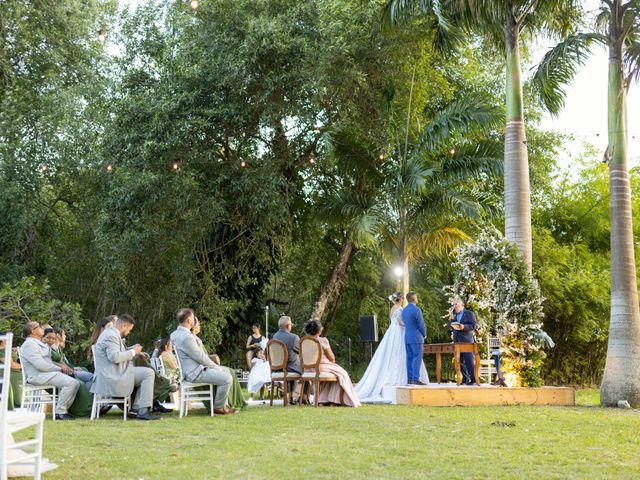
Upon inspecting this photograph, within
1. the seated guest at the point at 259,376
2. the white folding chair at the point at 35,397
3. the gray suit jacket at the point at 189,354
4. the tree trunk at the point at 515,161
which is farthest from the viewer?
the tree trunk at the point at 515,161

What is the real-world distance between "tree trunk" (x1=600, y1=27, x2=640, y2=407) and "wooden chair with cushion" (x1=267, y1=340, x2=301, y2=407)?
5.63 meters

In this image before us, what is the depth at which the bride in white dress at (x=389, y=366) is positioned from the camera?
14.6m

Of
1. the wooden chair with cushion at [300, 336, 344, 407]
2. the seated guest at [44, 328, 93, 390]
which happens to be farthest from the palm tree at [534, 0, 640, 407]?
the seated guest at [44, 328, 93, 390]

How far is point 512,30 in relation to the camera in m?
16.2

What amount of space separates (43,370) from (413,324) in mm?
6066

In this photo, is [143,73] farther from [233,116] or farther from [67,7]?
[67,7]

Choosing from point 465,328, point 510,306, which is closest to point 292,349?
point 465,328

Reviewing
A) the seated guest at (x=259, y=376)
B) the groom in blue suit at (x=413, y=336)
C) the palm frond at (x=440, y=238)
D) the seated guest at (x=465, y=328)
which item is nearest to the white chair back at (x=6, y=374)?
the groom in blue suit at (x=413, y=336)

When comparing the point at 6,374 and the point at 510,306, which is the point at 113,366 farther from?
the point at 510,306

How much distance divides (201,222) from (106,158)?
2.98m

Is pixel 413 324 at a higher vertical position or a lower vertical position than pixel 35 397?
higher

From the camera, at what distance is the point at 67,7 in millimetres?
24656

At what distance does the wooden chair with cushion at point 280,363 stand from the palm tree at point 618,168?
5637 millimetres

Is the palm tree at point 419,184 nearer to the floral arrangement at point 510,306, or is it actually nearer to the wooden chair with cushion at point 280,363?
the floral arrangement at point 510,306
